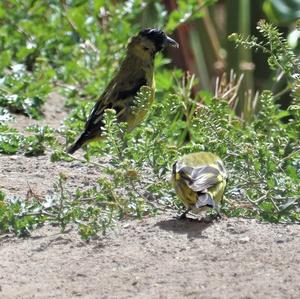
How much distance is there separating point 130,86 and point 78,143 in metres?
0.94

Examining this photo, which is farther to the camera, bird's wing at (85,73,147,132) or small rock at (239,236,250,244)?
bird's wing at (85,73,147,132)

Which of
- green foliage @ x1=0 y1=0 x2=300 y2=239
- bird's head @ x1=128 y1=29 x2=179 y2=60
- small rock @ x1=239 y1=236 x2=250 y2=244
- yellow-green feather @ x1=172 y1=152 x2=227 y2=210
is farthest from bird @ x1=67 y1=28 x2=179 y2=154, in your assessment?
small rock @ x1=239 y1=236 x2=250 y2=244

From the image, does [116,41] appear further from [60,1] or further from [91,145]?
[91,145]

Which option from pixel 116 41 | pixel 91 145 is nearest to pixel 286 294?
pixel 91 145

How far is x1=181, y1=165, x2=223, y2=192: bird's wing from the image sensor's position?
19.3 ft

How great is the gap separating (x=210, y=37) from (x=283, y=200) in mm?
6077

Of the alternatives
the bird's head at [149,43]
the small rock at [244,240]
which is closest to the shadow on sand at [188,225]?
the small rock at [244,240]

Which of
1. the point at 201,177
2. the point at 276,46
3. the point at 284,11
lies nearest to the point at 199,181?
the point at 201,177

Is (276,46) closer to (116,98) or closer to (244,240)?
(244,240)

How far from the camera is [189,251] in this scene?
5621mm

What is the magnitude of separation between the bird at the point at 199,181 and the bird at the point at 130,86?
92cm

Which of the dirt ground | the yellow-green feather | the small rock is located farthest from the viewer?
the yellow-green feather

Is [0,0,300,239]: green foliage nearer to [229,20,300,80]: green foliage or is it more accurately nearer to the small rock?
[229,20,300,80]: green foliage

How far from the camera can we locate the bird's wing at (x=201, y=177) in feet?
19.3
